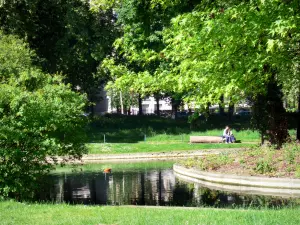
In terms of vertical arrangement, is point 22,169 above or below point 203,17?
below

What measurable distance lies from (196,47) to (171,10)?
6.06 m

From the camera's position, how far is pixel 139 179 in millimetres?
21391

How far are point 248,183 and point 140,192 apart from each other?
12.7 feet

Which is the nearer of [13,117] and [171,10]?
[13,117]

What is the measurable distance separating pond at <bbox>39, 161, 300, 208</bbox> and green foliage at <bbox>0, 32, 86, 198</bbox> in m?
1.64

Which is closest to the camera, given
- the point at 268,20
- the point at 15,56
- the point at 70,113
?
the point at 268,20

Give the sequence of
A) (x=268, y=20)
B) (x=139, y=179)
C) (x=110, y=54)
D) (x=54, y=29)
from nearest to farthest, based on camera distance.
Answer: (x=268, y=20)
(x=139, y=179)
(x=54, y=29)
(x=110, y=54)

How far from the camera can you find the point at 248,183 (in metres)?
17.2

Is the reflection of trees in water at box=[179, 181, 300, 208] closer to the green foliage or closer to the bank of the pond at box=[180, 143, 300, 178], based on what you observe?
the bank of the pond at box=[180, 143, 300, 178]

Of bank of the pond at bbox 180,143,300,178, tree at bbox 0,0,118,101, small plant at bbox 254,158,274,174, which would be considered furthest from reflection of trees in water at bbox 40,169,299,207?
tree at bbox 0,0,118,101

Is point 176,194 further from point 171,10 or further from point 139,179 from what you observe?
point 171,10

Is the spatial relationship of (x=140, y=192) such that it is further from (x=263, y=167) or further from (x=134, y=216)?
(x=134, y=216)

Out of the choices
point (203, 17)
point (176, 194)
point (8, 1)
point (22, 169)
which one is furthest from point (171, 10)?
point (8, 1)

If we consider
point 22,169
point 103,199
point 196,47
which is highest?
point 196,47
